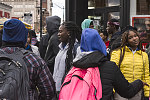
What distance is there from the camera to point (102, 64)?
9.34ft

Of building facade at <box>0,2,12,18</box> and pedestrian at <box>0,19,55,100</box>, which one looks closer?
pedestrian at <box>0,19,55,100</box>

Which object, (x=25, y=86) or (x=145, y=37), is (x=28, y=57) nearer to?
(x=25, y=86)

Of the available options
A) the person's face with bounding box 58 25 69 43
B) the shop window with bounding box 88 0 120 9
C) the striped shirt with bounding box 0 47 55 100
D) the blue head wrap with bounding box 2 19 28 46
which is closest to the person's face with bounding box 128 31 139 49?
the person's face with bounding box 58 25 69 43

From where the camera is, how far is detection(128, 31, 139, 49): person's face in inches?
170

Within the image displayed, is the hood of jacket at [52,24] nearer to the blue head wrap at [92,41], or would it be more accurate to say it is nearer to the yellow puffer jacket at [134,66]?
the yellow puffer jacket at [134,66]

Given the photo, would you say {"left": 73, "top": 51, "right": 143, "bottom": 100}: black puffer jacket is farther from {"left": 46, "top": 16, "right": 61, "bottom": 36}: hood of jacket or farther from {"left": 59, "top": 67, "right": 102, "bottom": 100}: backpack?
{"left": 46, "top": 16, "right": 61, "bottom": 36}: hood of jacket

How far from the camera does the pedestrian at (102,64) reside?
9.11 ft

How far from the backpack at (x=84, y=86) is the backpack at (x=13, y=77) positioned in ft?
1.44

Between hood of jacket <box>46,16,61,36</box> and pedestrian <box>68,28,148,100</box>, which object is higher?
hood of jacket <box>46,16,61,36</box>

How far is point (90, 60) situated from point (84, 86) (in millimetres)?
312

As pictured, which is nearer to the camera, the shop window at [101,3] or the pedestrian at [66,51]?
the pedestrian at [66,51]

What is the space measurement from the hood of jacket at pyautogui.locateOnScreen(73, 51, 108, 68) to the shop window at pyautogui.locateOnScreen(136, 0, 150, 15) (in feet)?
21.1

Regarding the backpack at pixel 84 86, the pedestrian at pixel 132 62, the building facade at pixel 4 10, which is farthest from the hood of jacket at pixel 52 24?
the building facade at pixel 4 10

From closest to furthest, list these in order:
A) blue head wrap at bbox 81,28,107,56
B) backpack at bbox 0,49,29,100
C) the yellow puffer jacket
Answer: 1. backpack at bbox 0,49,29,100
2. blue head wrap at bbox 81,28,107,56
3. the yellow puffer jacket
